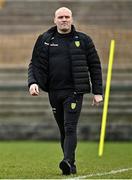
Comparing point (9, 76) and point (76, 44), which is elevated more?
point (76, 44)

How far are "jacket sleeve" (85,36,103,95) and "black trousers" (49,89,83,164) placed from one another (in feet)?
0.77

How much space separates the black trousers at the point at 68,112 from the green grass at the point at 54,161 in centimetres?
29

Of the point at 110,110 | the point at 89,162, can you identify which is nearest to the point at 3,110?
the point at 110,110

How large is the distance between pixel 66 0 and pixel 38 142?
24.0 feet

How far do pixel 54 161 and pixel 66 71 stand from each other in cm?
285

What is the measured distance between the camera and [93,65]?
8609 mm

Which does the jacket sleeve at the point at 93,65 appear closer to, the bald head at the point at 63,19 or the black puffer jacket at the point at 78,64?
the black puffer jacket at the point at 78,64

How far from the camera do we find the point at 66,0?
76.7 feet

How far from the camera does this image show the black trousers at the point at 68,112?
27.7 ft

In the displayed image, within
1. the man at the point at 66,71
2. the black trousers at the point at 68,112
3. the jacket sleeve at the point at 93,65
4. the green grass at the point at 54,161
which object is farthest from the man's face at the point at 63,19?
the green grass at the point at 54,161

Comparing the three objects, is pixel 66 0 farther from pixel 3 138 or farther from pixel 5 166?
pixel 5 166

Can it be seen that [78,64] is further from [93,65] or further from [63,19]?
[63,19]

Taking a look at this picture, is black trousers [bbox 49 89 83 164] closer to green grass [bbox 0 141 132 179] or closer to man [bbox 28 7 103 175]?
man [bbox 28 7 103 175]

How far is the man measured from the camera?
845 centimetres
